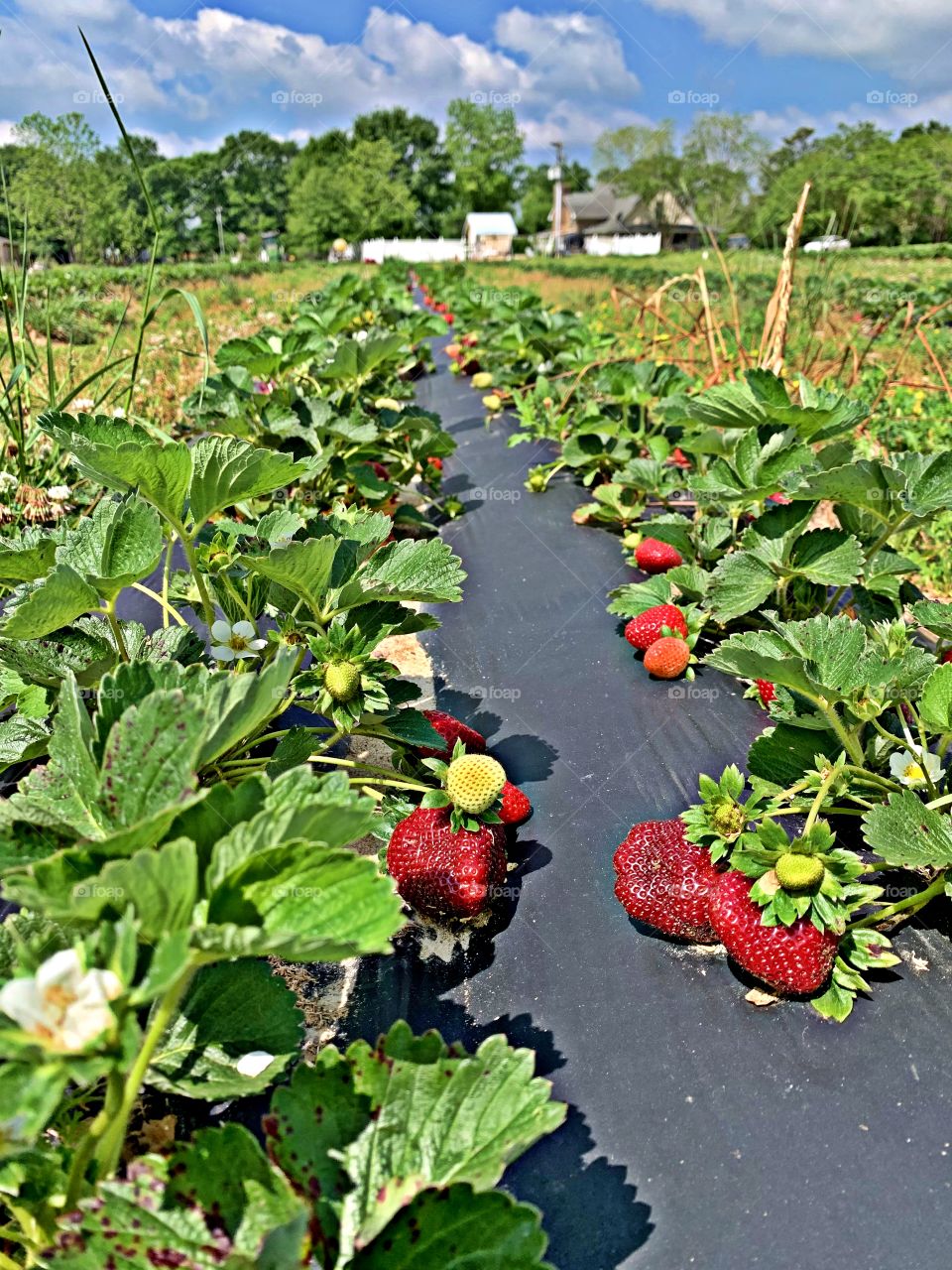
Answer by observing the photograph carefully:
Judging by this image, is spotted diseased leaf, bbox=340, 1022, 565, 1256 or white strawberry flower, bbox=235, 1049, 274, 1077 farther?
white strawberry flower, bbox=235, 1049, 274, 1077

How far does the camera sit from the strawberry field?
0.78 metres

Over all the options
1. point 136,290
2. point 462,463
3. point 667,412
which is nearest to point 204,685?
point 667,412

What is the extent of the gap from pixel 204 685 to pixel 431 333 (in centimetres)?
505

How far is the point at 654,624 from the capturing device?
262 cm

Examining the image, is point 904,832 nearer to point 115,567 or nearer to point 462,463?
point 115,567

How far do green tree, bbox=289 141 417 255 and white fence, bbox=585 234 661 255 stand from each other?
1374 cm

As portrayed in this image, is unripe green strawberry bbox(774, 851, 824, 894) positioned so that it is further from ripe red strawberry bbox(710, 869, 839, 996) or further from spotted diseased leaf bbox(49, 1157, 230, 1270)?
spotted diseased leaf bbox(49, 1157, 230, 1270)

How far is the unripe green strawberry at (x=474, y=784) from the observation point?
156 cm

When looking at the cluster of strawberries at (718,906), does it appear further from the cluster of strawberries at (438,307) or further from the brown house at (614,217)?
the brown house at (614,217)

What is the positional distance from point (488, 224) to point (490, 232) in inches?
30.3

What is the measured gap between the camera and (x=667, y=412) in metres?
3.55

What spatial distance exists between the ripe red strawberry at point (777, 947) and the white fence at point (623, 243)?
5927 centimetres
